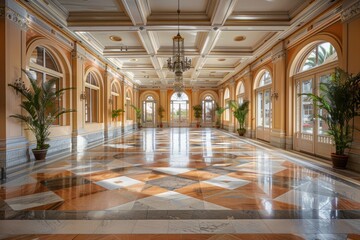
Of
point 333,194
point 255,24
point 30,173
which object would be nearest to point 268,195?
point 333,194

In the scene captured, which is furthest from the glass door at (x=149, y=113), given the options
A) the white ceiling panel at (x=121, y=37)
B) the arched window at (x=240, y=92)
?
the white ceiling panel at (x=121, y=37)

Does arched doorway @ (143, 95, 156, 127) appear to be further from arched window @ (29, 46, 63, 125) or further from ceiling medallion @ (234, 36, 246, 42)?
arched window @ (29, 46, 63, 125)

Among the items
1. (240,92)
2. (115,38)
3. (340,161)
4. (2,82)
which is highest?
(115,38)

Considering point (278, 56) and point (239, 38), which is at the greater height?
point (239, 38)

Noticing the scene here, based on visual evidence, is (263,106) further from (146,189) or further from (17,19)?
(17,19)

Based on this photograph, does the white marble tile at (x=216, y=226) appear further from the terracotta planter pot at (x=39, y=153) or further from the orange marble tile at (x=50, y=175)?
the terracotta planter pot at (x=39, y=153)

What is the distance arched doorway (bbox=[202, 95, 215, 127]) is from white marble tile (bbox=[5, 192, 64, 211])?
57.4 ft

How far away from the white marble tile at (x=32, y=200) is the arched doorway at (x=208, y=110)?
17488 millimetres

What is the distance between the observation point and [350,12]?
4.64m

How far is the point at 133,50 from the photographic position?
951 centimetres

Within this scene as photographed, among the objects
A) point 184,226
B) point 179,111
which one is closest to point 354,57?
point 184,226

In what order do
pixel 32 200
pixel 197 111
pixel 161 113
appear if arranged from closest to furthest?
pixel 32 200 < pixel 197 111 < pixel 161 113

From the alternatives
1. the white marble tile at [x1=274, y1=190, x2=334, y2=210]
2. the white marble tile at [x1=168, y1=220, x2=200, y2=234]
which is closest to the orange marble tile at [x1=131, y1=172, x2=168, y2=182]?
the white marble tile at [x1=168, y1=220, x2=200, y2=234]

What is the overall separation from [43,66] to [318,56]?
311 inches
